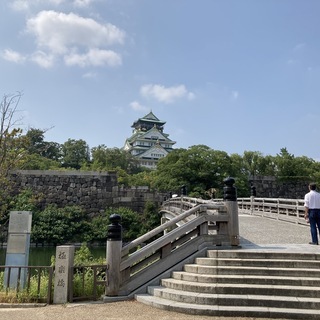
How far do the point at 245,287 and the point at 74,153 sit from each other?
59.3m

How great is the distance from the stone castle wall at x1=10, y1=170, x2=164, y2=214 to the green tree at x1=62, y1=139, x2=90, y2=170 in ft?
76.6

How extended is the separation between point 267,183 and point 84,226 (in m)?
27.9

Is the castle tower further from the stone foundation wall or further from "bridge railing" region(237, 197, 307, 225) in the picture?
"bridge railing" region(237, 197, 307, 225)

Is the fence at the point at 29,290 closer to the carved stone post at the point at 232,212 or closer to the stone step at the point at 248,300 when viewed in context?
the stone step at the point at 248,300

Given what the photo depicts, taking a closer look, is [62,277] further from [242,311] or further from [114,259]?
[242,311]

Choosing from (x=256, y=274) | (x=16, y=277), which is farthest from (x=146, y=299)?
(x=16, y=277)

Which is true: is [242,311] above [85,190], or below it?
below

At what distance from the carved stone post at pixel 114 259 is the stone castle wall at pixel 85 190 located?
29817mm

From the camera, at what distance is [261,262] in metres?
6.07

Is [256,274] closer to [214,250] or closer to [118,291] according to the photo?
[214,250]

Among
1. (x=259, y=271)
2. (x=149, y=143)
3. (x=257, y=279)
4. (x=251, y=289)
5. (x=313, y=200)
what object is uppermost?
(x=149, y=143)

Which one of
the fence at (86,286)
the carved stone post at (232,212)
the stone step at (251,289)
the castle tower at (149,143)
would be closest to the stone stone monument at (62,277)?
the fence at (86,286)

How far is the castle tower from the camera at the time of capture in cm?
7481

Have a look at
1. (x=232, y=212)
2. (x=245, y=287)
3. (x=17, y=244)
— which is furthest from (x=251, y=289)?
(x=17, y=244)
